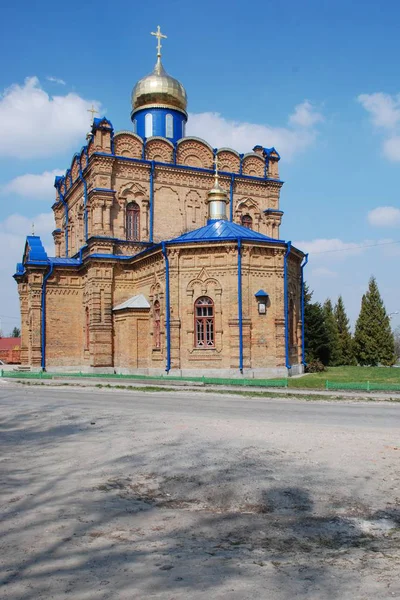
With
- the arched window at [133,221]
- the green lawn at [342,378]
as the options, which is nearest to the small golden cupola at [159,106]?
the arched window at [133,221]

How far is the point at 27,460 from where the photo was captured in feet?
26.1

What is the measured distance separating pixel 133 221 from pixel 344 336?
939 inches

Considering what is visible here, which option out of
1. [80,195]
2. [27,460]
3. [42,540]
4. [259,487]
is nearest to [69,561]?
[42,540]

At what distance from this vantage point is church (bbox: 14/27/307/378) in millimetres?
23156

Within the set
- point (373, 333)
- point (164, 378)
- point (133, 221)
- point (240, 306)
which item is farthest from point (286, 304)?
point (373, 333)

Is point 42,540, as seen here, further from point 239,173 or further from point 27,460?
point 239,173

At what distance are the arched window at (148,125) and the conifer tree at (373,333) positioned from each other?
2302 centimetres

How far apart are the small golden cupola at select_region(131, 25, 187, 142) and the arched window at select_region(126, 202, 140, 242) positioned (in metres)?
5.08

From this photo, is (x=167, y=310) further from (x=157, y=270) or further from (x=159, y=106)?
(x=159, y=106)

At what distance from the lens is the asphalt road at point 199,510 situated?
3896 mm

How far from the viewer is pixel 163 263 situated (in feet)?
79.4

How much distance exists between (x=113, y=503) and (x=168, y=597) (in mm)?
2366

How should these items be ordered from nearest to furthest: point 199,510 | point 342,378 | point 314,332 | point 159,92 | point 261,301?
point 199,510
point 342,378
point 261,301
point 159,92
point 314,332

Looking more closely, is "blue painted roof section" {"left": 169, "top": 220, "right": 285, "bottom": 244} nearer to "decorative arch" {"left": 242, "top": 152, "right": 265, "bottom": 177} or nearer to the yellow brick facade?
the yellow brick facade
